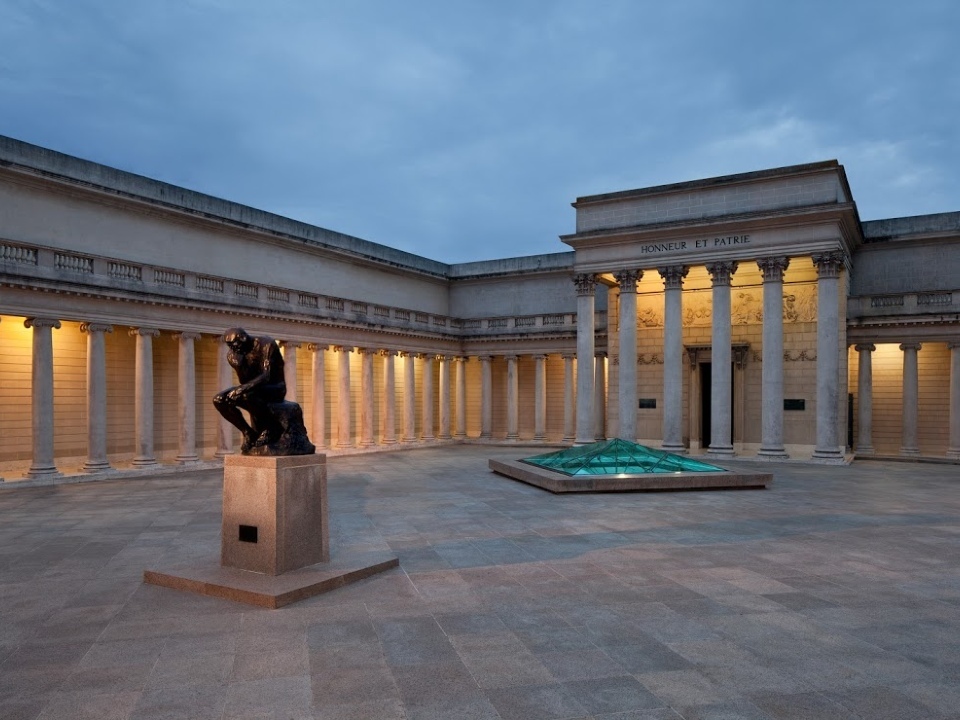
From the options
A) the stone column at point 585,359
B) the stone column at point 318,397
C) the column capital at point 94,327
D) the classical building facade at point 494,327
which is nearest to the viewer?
the column capital at point 94,327

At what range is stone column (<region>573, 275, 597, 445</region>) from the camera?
123 feet

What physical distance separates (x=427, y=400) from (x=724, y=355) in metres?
18.7

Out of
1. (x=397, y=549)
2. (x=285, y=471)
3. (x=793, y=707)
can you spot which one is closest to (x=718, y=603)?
(x=793, y=707)

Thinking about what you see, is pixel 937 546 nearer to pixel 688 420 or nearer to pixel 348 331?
pixel 688 420

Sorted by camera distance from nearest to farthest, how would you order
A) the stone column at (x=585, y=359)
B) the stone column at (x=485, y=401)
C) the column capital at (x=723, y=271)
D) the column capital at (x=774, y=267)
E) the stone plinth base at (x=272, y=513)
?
the stone plinth base at (x=272, y=513), the column capital at (x=774, y=267), the column capital at (x=723, y=271), the stone column at (x=585, y=359), the stone column at (x=485, y=401)

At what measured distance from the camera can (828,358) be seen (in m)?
31.5

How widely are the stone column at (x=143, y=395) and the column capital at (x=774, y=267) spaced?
28989 mm

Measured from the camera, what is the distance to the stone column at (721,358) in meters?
33.6

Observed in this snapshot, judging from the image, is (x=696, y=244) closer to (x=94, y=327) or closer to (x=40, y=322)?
(x=94, y=327)

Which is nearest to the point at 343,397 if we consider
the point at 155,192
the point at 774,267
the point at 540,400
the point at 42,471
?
the point at 155,192

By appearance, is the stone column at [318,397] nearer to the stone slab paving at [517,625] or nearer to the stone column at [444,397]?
the stone column at [444,397]

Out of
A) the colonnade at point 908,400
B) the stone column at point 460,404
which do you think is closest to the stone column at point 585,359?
the stone column at point 460,404

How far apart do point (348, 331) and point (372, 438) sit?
6.43 metres

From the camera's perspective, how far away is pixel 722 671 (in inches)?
293
